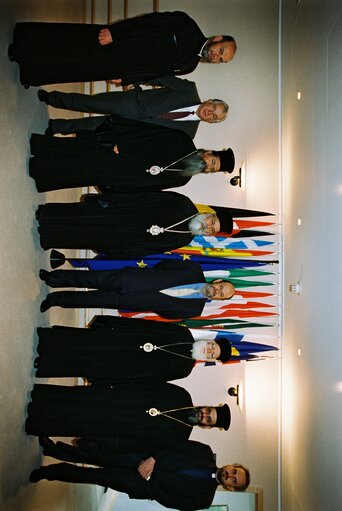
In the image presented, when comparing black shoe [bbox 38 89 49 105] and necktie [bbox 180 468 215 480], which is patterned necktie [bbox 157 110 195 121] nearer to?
black shoe [bbox 38 89 49 105]

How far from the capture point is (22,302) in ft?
12.8

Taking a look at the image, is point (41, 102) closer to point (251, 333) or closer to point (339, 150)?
point (339, 150)

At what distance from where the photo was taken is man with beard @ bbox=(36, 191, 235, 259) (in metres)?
3.99

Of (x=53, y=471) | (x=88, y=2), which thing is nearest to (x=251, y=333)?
(x=53, y=471)

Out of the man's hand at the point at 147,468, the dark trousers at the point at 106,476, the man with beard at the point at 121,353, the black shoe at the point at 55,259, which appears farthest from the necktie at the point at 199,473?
the black shoe at the point at 55,259

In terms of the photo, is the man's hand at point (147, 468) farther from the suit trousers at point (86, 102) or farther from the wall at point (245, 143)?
the suit trousers at point (86, 102)

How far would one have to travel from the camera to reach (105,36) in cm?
354

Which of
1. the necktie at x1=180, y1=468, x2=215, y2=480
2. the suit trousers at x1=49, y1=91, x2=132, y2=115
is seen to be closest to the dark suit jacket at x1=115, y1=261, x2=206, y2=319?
the necktie at x1=180, y1=468, x2=215, y2=480

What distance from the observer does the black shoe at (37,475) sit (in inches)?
158

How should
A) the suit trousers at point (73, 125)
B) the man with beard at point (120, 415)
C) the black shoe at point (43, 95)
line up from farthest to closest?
1. the suit trousers at point (73, 125)
2. the black shoe at point (43, 95)
3. the man with beard at point (120, 415)

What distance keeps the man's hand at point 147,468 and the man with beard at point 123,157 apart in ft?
6.45

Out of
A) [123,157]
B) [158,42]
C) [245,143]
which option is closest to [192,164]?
[123,157]

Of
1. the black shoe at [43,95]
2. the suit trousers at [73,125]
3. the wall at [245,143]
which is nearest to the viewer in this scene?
the black shoe at [43,95]

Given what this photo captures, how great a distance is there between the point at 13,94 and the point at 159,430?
2.45 m
